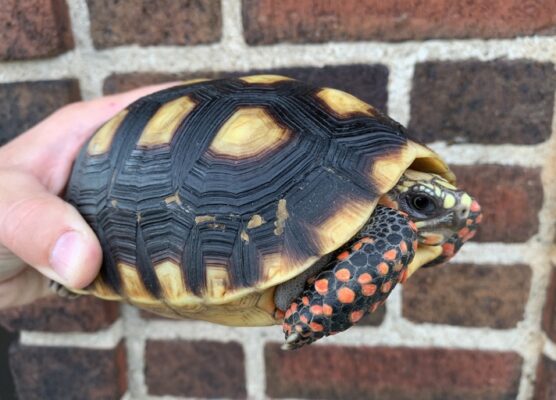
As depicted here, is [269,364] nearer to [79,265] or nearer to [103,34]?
[79,265]

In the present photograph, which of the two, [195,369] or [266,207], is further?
[195,369]

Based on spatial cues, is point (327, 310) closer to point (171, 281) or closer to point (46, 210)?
point (171, 281)

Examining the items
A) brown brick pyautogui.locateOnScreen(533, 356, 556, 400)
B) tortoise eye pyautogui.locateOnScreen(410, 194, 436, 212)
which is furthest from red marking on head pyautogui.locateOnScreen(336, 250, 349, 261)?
brown brick pyautogui.locateOnScreen(533, 356, 556, 400)

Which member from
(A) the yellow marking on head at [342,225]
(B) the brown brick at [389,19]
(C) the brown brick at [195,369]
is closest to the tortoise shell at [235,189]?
→ (A) the yellow marking on head at [342,225]

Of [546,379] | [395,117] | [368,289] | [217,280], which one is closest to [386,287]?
[368,289]

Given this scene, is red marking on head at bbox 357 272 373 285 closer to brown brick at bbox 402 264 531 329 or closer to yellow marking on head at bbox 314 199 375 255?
yellow marking on head at bbox 314 199 375 255

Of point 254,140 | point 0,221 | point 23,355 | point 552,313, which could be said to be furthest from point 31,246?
point 552,313

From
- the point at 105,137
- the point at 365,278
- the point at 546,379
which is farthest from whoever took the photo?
the point at 546,379
